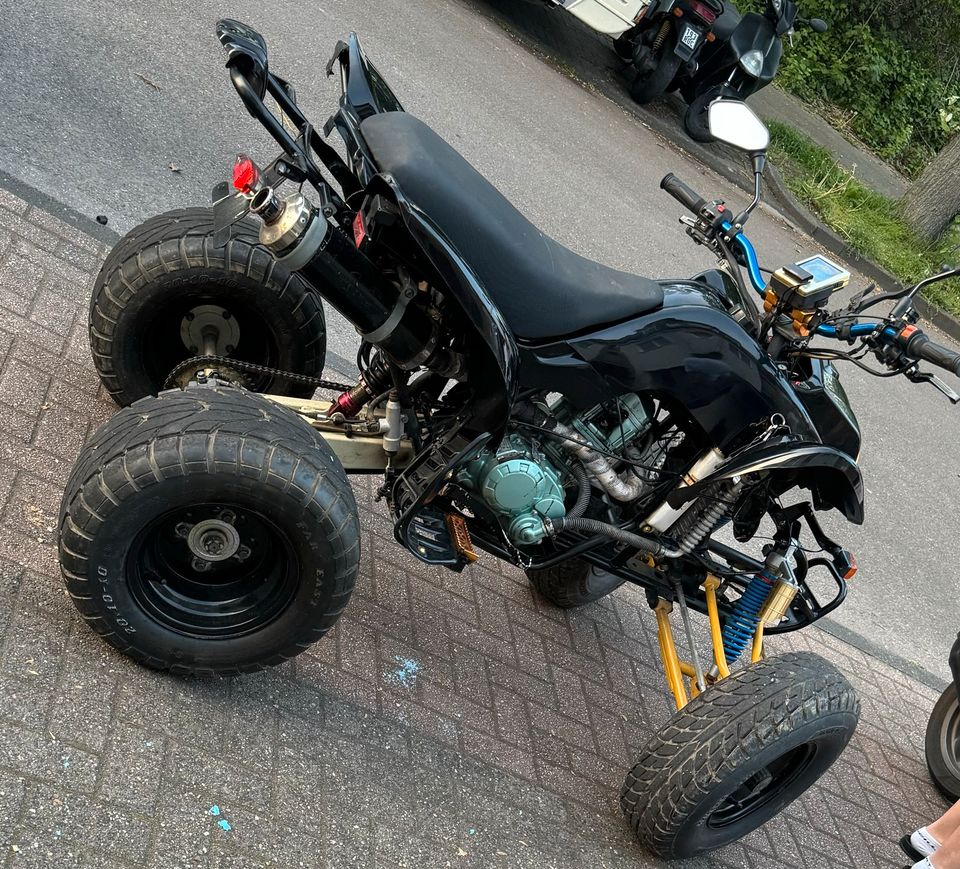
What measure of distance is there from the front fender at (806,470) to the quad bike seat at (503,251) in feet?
1.83

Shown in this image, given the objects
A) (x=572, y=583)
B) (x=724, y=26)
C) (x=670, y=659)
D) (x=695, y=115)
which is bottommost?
(x=572, y=583)

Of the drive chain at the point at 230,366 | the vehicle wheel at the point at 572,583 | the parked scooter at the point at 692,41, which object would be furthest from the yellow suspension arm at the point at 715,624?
the parked scooter at the point at 692,41

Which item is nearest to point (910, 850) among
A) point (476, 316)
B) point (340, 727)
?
point (340, 727)

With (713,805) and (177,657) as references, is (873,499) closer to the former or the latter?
(713,805)

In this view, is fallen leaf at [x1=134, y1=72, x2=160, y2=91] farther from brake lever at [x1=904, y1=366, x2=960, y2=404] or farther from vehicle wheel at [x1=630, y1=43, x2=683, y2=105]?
vehicle wheel at [x1=630, y1=43, x2=683, y2=105]

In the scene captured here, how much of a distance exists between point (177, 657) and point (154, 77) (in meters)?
4.76

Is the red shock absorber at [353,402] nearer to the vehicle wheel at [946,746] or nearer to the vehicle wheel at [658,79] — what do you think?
the vehicle wheel at [946,746]

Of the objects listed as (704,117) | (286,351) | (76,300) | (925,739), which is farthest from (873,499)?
(76,300)

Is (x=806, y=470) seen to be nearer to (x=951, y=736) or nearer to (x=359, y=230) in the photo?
(x=359, y=230)

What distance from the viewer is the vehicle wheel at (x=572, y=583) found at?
4.27 metres

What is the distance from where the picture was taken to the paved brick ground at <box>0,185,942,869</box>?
2.69 meters

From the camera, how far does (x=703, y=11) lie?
1090 cm

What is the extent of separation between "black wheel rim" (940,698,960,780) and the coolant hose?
2155mm

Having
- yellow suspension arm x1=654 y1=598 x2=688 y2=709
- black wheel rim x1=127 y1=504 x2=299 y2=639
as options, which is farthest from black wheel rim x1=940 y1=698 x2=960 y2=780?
black wheel rim x1=127 y1=504 x2=299 y2=639
